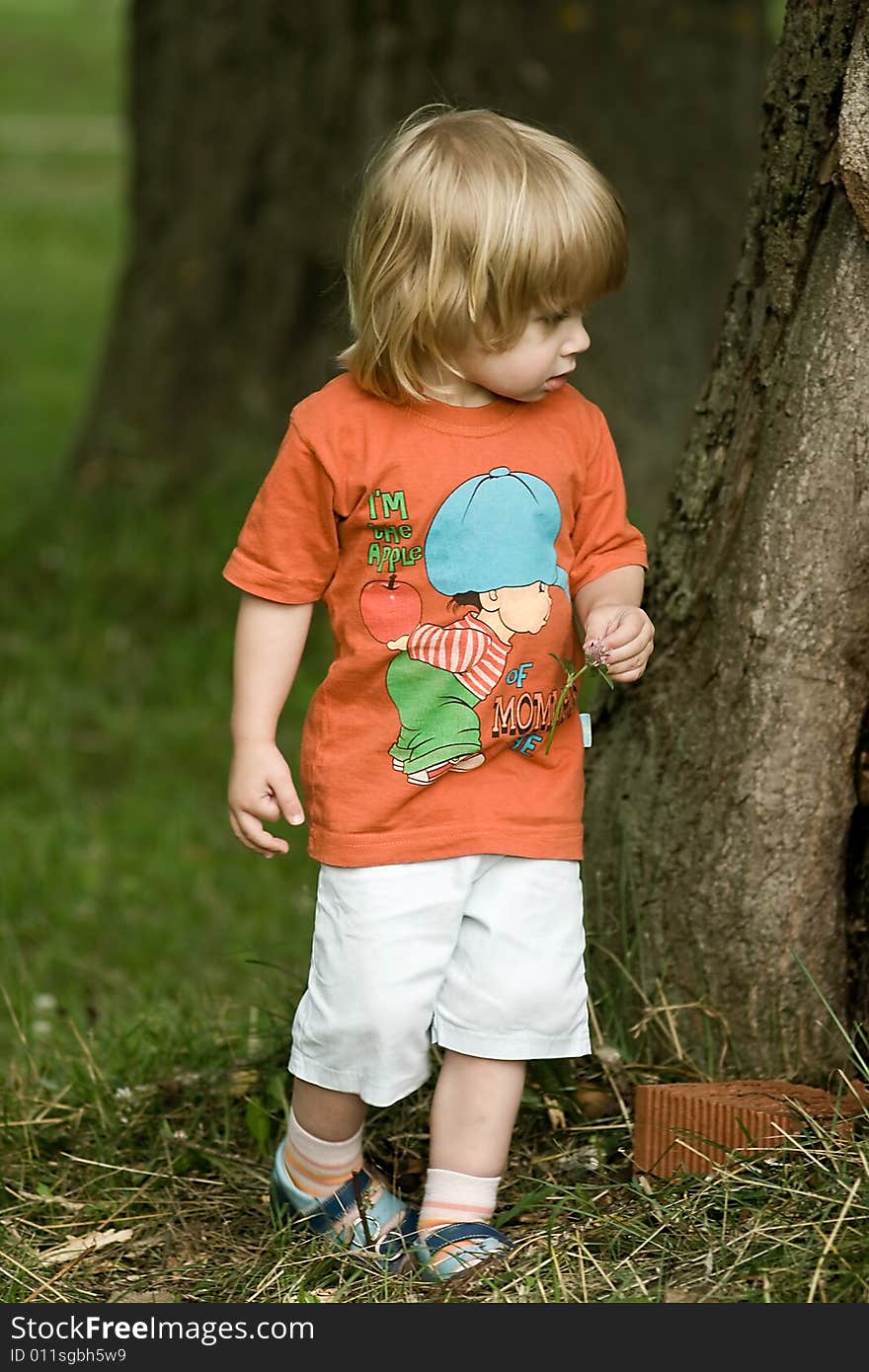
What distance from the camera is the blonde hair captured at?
2279mm

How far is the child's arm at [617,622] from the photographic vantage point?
237 centimetres

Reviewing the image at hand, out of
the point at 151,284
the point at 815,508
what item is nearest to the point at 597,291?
the point at 815,508

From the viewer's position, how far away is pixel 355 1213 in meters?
2.53

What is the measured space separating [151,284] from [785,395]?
13.8ft

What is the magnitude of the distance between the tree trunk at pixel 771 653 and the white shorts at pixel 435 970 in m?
0.29

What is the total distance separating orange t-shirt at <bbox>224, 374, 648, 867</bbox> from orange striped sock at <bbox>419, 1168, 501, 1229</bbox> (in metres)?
0.46

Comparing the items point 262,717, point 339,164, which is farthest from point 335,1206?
point 339,164

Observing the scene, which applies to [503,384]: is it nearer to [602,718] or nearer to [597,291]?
[597,291]

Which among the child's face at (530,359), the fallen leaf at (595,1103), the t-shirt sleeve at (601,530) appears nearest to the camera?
the child's face at (530,359)

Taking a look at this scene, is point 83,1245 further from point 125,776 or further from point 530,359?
point 125,776

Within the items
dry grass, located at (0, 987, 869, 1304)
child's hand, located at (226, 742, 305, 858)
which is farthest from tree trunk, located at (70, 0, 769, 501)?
child's hand, located at (226, 742, 305, 858)

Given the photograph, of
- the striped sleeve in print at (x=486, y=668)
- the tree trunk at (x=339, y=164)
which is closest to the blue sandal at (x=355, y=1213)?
the striped sleeve in print at (x=486, y=668)

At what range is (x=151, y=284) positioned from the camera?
627 centimetres

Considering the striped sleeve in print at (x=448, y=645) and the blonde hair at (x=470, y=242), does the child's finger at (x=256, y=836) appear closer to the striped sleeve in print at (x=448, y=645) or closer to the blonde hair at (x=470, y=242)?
the striped sleeve in print at (x=448, y=645)
